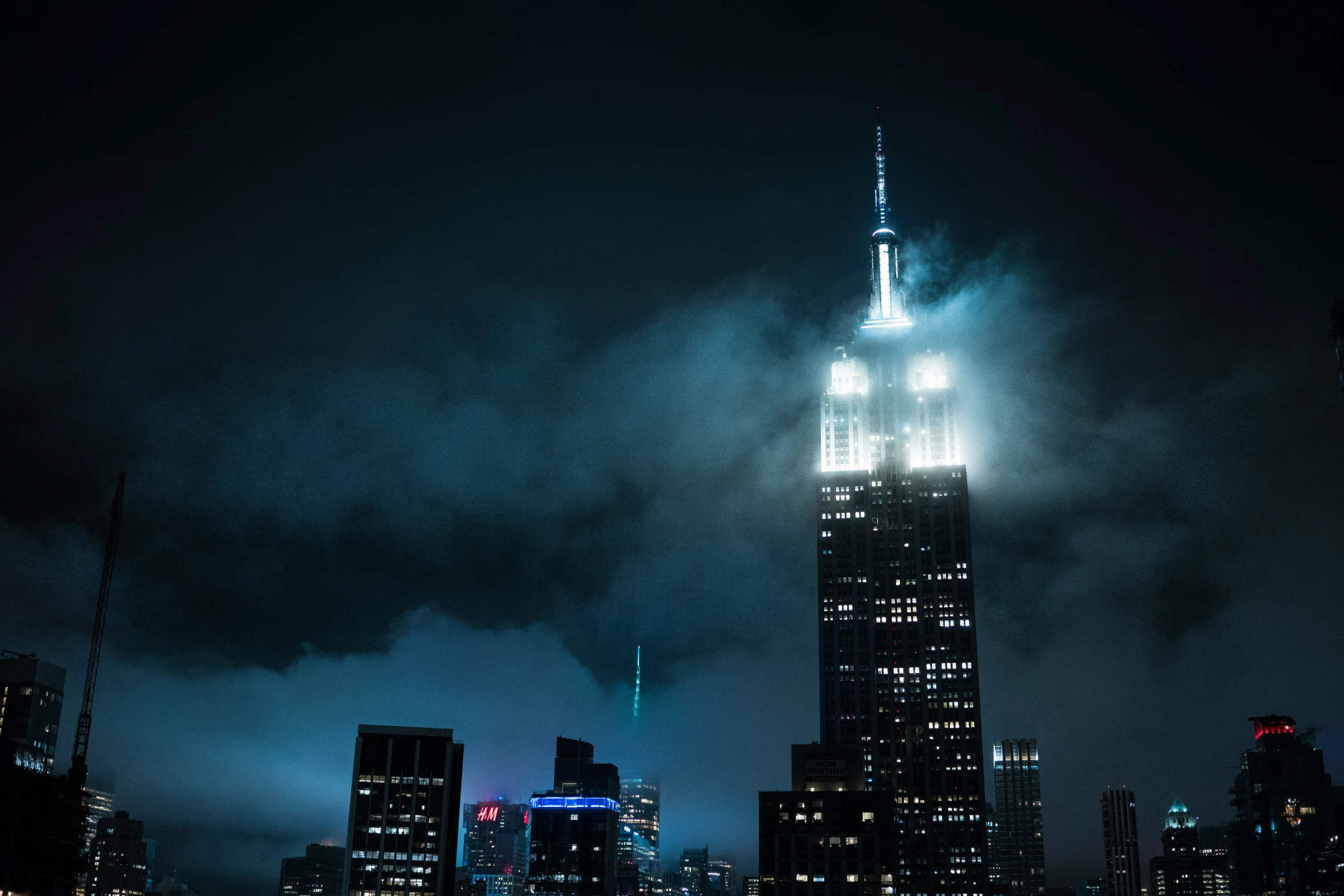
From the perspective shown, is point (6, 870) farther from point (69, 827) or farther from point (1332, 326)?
point (1332, 326)

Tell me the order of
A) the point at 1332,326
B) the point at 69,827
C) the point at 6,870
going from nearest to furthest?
the point at 1332,326
the point at 6,870
the point at 69,827

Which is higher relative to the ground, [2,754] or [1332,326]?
[1332,326]

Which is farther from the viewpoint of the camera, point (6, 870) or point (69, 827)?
point (69, 827)

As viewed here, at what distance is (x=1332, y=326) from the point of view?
130 metres

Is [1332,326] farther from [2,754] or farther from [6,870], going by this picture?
[2,754]

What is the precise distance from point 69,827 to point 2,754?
16674mm

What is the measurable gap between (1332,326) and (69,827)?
172 metres

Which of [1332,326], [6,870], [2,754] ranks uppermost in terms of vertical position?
[1332,326]

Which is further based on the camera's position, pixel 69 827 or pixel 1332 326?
pixel 69 827

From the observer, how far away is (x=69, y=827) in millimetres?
163375

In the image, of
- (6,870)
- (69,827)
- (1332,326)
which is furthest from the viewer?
(69,827)

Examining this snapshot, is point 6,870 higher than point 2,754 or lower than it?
lower

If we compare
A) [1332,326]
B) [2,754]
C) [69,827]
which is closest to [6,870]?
[69,827]

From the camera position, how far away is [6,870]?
14738 cm
